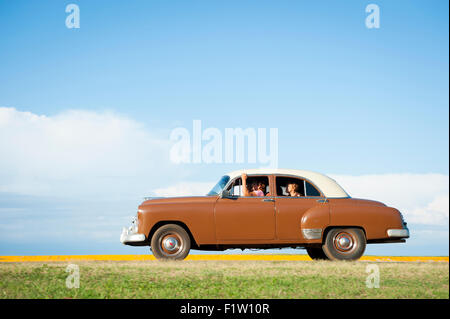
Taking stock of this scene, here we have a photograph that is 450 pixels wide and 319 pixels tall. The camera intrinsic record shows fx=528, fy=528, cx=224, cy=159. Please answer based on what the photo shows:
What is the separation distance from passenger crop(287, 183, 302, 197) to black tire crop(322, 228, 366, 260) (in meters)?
1.12

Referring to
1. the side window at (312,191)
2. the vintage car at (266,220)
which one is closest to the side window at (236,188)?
the vintage car at (266,220)

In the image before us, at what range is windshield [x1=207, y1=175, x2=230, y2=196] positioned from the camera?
38.8 ft

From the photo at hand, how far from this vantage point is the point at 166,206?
451 inches

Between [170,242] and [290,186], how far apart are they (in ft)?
9.72

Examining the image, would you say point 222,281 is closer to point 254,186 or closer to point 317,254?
point 254,186

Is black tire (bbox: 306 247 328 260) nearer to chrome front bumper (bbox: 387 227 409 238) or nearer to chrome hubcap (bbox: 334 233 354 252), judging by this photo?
chrome hubcap (bbox: 334 233 354 252)

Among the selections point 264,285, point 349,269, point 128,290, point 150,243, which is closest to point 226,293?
point 264,285

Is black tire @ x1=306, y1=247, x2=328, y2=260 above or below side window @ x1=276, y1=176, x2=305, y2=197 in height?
below

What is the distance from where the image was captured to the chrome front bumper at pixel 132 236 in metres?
11.3

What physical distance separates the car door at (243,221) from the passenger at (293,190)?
26.0 inches

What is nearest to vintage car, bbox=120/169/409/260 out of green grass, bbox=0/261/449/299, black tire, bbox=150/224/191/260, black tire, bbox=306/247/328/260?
black tire, bbox=150/224/191/260

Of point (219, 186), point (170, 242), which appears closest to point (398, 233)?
A: point (219, 186)

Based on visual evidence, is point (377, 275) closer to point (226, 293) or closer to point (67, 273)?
point (226, 293)
